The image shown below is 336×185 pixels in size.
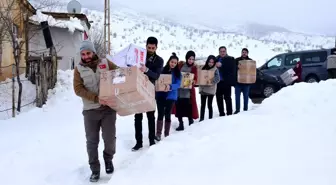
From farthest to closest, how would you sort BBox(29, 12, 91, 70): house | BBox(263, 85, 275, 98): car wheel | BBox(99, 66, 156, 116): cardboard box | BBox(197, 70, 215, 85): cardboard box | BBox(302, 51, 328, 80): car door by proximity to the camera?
1. BBox(29, 12, 91, 70): house
2. BBox(302, 51, 328, 80): car door
3. BBox(263, 85, 275, 98): car wheel
4. BBox(197, 70, 215, 85): cardboard box
5. BBox(99, 66, 156, 116): cardboard box

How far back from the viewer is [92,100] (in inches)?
164

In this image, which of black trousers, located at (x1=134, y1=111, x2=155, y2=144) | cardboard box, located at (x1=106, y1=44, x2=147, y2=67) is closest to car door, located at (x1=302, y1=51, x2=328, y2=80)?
black trousers, located at (x1=134, y1=111, x2=155, y2=144)

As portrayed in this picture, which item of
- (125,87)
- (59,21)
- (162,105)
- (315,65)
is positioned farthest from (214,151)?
(59,21)

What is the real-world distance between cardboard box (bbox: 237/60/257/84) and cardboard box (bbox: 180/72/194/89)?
159cm

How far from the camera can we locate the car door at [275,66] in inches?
614

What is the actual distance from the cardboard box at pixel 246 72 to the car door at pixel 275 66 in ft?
25.8

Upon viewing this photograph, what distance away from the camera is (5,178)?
4.50 metres

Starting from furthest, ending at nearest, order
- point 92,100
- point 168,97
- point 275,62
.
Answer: point 275,62 < point 168,97 < point 92,100

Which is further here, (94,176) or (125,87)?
(94,176)

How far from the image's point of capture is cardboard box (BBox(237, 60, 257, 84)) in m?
8.02

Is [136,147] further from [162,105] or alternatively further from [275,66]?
[275,66]

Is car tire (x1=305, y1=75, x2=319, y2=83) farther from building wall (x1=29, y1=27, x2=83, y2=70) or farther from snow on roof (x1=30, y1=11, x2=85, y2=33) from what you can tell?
snow on roof (x1=30, y1=11, x2=85, y2=33)

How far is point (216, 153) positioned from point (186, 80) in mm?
2822

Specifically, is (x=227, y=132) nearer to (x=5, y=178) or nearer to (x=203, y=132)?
(x=203, y=132)
